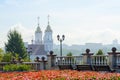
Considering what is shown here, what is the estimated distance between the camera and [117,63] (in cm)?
2828

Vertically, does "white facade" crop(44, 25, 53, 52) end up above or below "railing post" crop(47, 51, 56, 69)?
above

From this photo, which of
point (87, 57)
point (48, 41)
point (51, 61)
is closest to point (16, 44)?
point (51, 61)

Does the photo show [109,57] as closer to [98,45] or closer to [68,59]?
[68,59]

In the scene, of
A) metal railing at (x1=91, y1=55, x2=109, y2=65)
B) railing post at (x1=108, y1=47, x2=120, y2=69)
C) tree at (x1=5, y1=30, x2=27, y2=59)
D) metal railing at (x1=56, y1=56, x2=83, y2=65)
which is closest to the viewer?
railing post at (x1=108, y1=47, x2=120, y2=69)

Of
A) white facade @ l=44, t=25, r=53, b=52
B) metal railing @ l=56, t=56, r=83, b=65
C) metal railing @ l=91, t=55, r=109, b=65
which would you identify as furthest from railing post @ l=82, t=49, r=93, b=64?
white facade @ l=44, t=25, r=53, b=52

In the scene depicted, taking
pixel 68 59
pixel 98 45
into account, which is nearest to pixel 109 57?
pixel 68 59

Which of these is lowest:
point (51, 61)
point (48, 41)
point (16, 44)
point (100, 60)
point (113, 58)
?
point (51, 61)

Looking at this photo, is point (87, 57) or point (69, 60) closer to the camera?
point (87, 57)

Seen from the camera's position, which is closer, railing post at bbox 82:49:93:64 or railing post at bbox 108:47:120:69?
railing post at bbox 108:47:120:69

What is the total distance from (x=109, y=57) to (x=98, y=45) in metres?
160

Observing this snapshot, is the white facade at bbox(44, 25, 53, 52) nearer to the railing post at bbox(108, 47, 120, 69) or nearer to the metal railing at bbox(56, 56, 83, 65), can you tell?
the metal railing at bbox(56, 56, 83, 65)

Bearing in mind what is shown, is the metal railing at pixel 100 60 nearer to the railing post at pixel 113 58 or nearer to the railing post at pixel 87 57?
the railing post at pixel 87 57

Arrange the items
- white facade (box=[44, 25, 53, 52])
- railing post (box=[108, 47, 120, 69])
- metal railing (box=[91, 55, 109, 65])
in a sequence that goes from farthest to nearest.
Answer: white facade (box=[44, 25, 53, 52])
metal railing (box=[91, 55, 109, 65])
railing post (box=[108, 47, 120, 69])

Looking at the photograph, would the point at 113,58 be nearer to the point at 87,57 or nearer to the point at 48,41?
the point at 87,57
